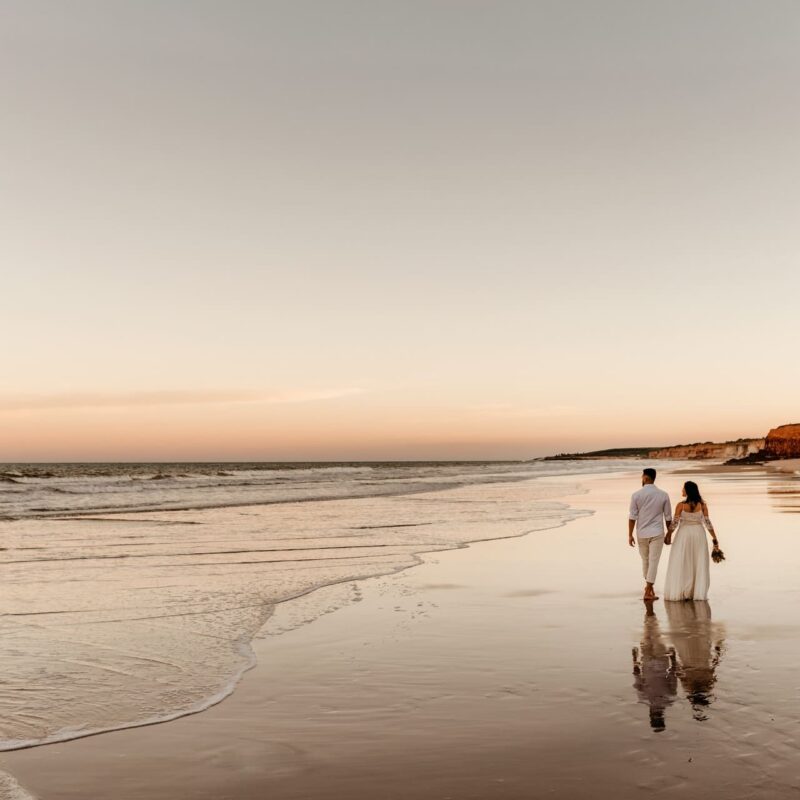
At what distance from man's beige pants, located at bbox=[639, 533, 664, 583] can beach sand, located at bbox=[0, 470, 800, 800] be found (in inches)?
16.5

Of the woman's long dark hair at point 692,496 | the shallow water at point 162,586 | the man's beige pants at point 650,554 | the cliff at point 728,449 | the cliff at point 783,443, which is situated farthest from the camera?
the cliff at point 728,449

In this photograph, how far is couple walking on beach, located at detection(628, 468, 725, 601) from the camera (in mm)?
10461

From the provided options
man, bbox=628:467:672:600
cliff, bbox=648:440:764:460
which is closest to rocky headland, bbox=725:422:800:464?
cliff, bbox=648:440:764:460

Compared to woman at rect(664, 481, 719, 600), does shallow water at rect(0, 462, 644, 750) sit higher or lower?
lower

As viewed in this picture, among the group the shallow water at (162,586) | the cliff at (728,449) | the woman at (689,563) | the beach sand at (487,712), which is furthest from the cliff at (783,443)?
the beach sand at (487,712)

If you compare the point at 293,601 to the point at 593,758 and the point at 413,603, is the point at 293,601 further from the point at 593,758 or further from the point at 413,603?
the point at 593,758

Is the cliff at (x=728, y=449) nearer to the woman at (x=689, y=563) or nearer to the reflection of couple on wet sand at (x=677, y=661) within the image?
the woman at (x=689, y=563)

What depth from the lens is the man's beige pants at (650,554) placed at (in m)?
10.6

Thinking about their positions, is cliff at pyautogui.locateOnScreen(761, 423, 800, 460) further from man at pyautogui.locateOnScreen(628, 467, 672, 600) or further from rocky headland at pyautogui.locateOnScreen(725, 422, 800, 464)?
man at pyautogui.locateOnScreen(628, 467, 672, 600)

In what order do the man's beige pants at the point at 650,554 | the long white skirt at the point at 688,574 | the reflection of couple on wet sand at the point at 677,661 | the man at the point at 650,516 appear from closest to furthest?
the reflection of couple on wet sand at the point at 677,661, the long white skirt at the point at 688,574, the man's beige pants at the point at 650,554, the man at the point at 650,516

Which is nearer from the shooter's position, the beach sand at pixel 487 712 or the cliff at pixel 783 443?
the beach sand at pixel 487 712

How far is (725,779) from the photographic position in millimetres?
4750

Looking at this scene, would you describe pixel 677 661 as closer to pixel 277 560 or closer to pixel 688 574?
pixel 688 574

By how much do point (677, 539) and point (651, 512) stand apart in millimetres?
620
